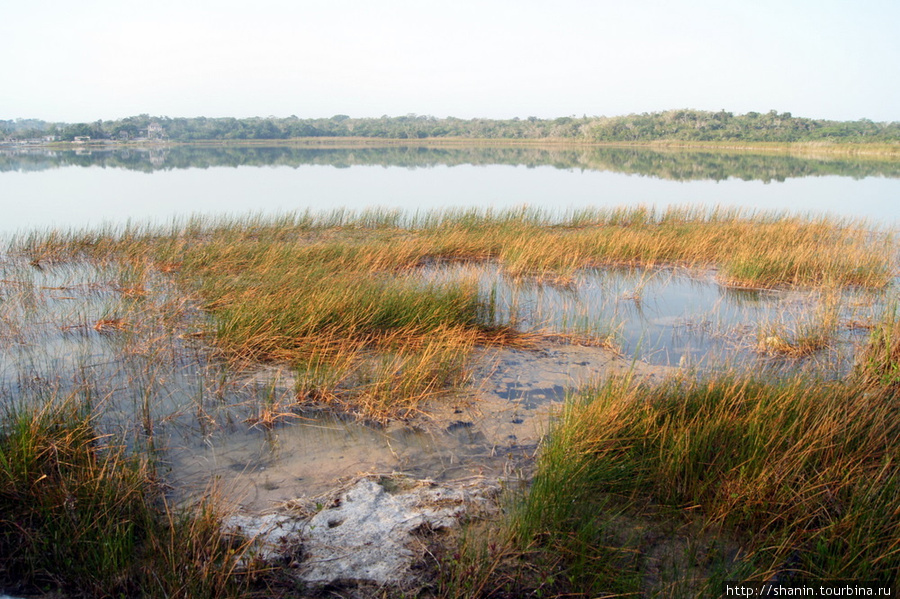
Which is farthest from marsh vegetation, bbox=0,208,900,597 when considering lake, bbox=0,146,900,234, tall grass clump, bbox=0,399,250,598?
lake, bbox=0,146,900,234

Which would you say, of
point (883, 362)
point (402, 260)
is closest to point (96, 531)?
point (883, 362)

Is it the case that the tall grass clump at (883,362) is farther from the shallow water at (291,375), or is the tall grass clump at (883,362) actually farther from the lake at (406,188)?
the lake at (406,188)

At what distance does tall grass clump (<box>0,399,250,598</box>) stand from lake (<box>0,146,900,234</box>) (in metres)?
10.1

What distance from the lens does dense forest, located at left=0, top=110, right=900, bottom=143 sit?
211 feet

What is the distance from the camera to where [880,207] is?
18.0 m

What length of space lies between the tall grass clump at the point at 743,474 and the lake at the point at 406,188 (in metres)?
10.4

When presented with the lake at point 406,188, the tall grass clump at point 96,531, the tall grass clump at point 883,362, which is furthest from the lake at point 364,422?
the lake at point 406,188

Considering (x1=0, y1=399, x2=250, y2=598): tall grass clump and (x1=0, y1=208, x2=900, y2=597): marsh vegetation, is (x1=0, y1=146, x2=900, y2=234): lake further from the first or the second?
(x1=0, y1=399, x2=250, y2=598): tall grass clump

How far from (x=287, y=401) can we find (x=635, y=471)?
2325mm

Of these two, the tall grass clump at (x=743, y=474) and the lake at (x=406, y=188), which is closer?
the tall grass clump at (x=743, y=474)

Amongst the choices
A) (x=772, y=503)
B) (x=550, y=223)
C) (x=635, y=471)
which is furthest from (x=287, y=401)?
(x=550, y=223)

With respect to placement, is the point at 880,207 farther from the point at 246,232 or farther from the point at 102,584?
the point at 102,584

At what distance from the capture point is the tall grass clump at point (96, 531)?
2182 mm

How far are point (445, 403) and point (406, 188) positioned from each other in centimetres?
2002
